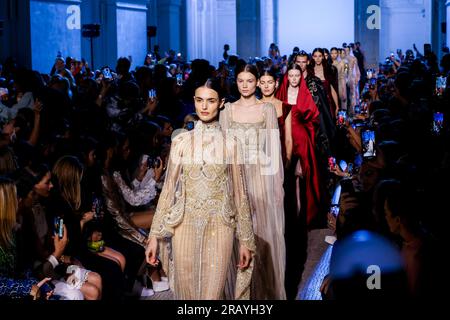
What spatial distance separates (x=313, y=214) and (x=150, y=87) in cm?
358

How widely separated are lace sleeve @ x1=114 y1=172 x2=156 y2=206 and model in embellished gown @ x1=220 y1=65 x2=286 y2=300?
153 cm

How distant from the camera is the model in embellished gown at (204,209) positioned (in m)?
4.76

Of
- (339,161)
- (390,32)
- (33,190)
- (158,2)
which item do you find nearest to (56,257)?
(33,190)

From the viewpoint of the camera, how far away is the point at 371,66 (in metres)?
24.0

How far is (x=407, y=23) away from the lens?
28.3 meters

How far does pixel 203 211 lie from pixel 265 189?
1.35 metres

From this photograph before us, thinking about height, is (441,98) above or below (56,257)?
above

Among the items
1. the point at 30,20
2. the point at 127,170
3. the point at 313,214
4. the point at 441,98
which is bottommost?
the point at 313,214

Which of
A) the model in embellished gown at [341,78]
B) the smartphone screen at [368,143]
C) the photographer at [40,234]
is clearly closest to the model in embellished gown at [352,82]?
the model in embellished gown at [341,78]

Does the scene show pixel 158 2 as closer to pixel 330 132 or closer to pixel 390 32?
pixel 390 32

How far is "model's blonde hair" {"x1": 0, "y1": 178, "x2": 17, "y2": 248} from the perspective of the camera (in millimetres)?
5066

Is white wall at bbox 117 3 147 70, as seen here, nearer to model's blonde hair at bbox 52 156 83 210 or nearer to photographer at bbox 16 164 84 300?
model's blonde hair at bbox 52 156 83 210

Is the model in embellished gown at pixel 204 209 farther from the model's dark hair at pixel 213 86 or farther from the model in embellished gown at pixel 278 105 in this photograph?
the model in embellished gown at pixel 278 105

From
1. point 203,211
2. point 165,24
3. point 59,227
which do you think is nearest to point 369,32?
point 165,24
